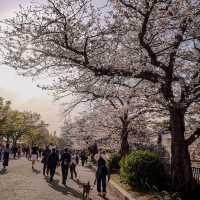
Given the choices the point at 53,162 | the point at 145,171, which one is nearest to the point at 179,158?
the point at 145,171

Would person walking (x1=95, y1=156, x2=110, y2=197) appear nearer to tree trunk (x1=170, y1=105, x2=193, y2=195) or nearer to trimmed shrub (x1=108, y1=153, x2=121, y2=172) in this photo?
tree trunk (x1=170, y1=105, x2=193, y2=195)

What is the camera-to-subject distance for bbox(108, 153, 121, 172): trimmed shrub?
27188mm

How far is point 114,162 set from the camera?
2750 centimetres

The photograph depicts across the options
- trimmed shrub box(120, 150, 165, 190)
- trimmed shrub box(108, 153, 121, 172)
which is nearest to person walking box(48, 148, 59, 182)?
trimmed shrub box(120, 150, 165, 190)

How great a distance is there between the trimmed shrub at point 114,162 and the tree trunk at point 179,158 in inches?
518

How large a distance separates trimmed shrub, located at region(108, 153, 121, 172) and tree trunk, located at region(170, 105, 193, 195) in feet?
43.2

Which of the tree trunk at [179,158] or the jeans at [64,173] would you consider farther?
the jeans at [64,173]

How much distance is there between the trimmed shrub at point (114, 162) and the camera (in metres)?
27.2

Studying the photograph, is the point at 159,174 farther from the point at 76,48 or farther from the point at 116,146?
the point at 116,146

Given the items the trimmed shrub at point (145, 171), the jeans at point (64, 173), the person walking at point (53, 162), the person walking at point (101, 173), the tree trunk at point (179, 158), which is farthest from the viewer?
the person walking at point (53, 162)

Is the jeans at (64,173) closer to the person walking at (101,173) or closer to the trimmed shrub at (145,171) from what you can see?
the person walking at (101,173)

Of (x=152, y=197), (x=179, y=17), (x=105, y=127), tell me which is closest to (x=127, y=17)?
(x=179, y=17)

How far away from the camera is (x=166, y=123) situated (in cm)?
2906

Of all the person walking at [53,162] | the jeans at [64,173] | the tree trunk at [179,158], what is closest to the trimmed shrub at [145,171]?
the tree trunk at [179,158]
